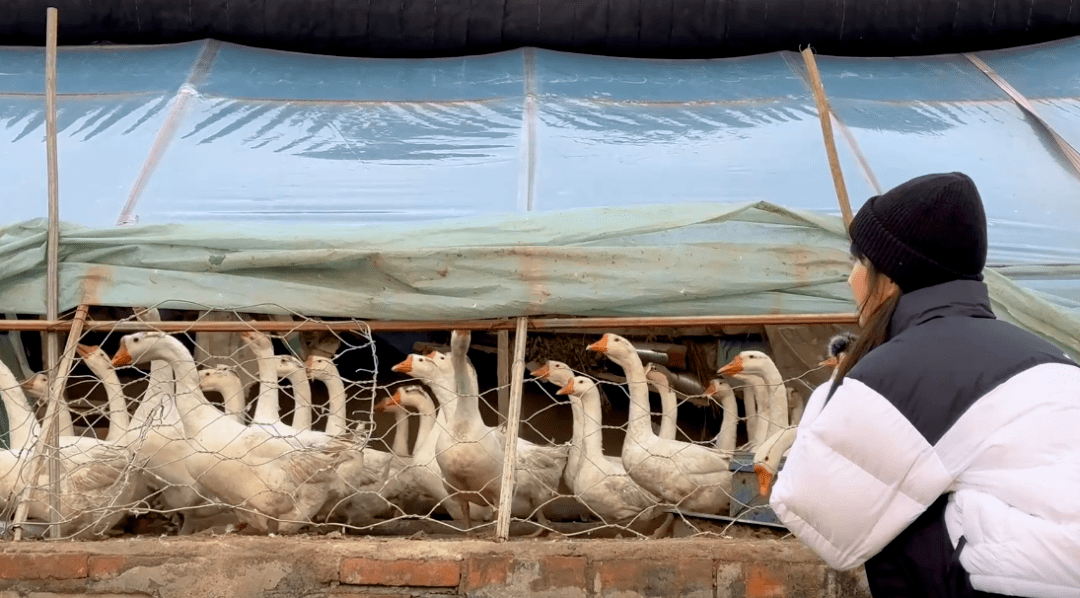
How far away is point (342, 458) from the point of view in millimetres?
4555

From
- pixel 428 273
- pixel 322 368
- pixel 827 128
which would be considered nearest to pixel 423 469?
pixel 322 368

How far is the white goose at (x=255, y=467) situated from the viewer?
14.5ft

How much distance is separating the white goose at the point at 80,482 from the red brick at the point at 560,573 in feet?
5.03

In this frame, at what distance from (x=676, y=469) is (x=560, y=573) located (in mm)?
1235

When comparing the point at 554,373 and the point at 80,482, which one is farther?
the point at 554,373

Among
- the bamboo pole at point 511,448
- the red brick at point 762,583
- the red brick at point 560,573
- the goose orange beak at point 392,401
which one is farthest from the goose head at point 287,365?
the red brick at point 762,583

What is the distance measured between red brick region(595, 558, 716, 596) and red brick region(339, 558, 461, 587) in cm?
44

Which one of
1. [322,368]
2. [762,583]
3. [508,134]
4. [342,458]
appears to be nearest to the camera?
[762,583]

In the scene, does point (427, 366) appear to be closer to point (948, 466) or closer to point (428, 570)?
point (428, 570)

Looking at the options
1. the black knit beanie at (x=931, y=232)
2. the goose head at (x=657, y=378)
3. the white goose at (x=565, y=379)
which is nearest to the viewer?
the black knit beanie at (x=931, y=232)

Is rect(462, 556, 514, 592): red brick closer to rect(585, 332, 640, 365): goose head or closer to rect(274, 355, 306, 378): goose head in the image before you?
rect(585, 332, 640, 365): goose head

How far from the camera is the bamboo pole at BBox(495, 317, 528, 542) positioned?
3.80 metres

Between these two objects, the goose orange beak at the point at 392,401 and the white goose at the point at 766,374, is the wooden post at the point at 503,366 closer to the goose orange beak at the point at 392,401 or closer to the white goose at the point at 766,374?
the goose orange beak at the point at 392,401

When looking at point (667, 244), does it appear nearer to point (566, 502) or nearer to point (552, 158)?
point (552, 158)
